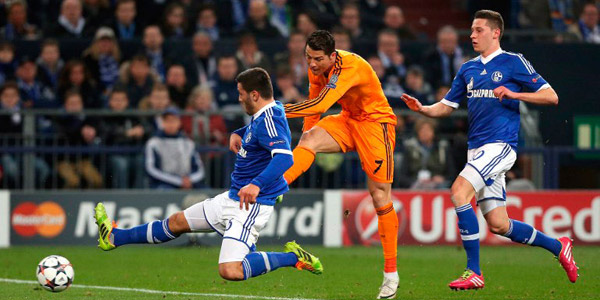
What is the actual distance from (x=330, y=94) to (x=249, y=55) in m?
6.89

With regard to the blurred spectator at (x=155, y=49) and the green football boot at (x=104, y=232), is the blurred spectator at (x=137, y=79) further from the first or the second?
the green football boot at (x=104, y=232)

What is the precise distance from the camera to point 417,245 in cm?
1454

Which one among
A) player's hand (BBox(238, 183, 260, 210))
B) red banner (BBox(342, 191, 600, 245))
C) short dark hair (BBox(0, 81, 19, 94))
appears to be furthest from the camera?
short dark hair (BBox(0, 81, 19, 94))

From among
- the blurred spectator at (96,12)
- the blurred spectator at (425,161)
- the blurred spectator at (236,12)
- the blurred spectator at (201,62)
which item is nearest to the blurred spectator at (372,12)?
the blurred spectator at (236,12)

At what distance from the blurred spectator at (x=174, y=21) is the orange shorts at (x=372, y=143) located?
7.71m

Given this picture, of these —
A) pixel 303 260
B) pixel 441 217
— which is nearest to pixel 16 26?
pixel 441 217

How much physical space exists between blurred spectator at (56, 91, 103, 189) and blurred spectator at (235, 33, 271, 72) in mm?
2504

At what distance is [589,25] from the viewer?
60.1 feet

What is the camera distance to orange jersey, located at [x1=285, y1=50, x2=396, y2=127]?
9086 millimetres

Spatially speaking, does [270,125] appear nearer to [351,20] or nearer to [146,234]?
[146,234]

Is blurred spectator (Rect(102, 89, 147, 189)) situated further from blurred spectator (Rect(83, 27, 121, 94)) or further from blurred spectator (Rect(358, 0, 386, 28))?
blurred spectator (Rect(358, 0, 386, 28))

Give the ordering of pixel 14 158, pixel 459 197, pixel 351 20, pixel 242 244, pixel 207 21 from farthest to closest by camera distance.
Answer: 1. pixel 351 20
2. pixel 207 21
3. pixel 14 158
4. pixel 459 197
5. pixel 242 244

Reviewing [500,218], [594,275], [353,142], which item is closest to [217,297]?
[353,142]

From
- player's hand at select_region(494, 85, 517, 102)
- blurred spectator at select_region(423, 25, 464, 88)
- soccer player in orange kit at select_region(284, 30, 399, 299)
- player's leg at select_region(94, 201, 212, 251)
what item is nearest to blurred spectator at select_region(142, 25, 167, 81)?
blurred spectator at select_region(423, 25, 464, 88)
